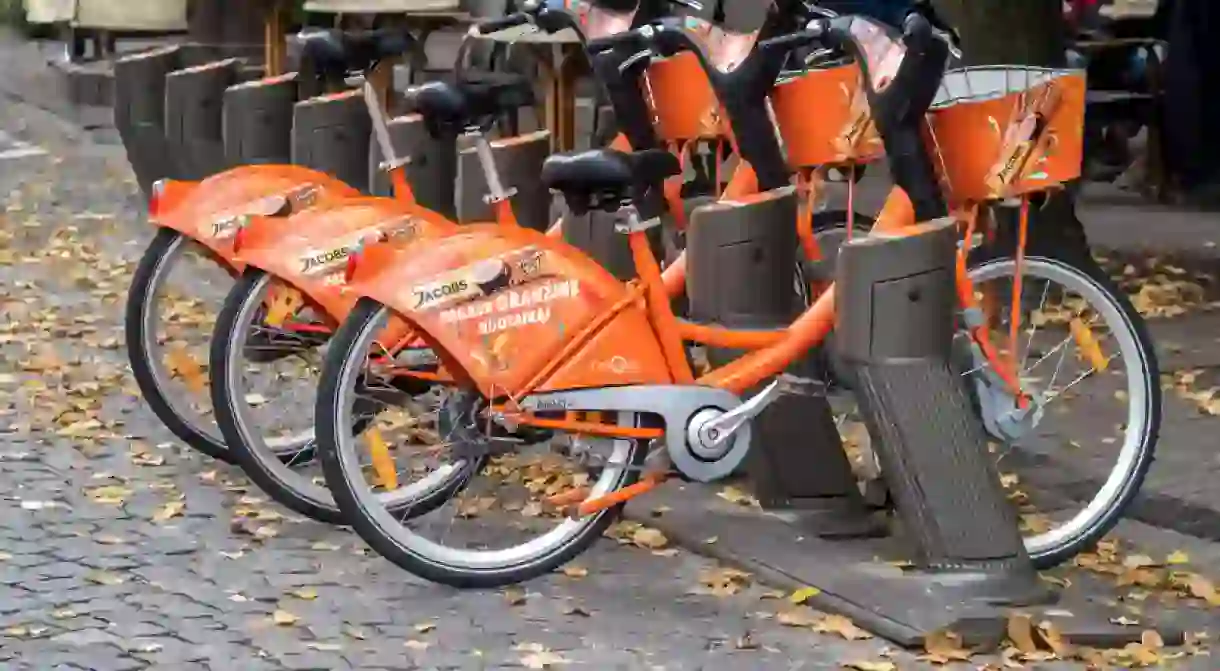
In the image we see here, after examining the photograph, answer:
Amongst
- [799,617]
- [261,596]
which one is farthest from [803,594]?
[261,596]

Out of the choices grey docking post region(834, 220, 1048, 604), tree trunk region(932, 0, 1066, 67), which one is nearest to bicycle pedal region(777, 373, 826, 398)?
grey docking post region(834, 220, 1048, 604)

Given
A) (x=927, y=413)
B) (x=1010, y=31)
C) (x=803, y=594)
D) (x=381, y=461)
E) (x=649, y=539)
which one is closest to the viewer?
(x=927, y=413)

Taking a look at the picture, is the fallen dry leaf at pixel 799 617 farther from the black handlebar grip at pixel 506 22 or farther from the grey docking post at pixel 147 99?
the grey docking post at pixel 147 99

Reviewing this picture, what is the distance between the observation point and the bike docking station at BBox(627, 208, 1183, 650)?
484 cm

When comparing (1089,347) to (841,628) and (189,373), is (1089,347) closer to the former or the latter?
(841,628)

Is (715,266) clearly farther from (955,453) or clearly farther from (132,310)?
(132,310)

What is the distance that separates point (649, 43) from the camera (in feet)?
17.2

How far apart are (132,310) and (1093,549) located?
9.46ft

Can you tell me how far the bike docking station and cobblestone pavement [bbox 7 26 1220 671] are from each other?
0.16 metres

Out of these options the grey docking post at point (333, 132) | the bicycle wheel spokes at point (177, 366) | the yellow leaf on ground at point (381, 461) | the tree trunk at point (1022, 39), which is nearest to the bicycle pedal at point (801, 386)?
the yellow leaf on ground at point (381, 461)

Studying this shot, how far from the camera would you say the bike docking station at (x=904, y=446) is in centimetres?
484

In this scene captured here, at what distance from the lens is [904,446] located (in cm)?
497

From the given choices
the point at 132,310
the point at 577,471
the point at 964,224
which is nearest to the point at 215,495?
the point at 132,310

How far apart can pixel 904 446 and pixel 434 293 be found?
45.1 inches
